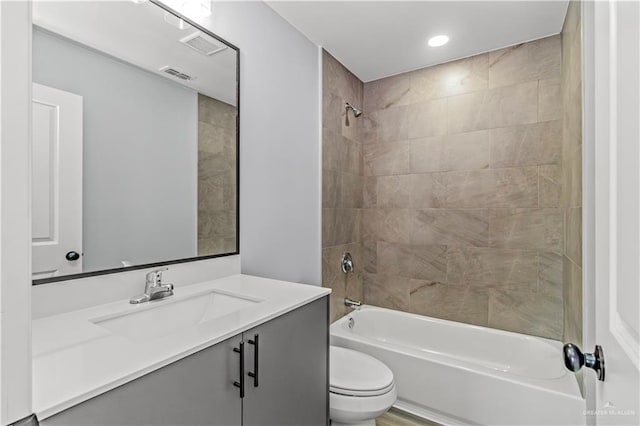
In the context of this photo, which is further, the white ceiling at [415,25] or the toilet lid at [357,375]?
the white ceiling at [415,25]

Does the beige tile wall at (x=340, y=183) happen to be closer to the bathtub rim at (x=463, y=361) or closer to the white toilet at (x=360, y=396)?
the bathtub rim at (x=463, y=361)

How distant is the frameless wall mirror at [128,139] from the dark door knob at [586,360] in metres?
1.36

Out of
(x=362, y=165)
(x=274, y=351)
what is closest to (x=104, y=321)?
(x=274, y=351)

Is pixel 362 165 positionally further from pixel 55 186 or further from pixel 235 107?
pixel 55 186

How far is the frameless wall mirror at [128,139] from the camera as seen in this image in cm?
107

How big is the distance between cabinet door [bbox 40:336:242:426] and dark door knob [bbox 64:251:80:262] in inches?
24.9

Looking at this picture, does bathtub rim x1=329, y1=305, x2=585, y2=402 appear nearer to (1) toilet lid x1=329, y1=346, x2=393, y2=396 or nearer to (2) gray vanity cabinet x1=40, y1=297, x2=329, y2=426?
(1) toilet lid x1=329, y1=346, x2=393, y2=396

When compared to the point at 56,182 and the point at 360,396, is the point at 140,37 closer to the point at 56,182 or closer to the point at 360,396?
the point at 56,182

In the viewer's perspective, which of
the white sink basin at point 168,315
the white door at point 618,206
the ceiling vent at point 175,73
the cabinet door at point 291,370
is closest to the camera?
the white door at point 618,206

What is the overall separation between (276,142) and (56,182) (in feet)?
3.63

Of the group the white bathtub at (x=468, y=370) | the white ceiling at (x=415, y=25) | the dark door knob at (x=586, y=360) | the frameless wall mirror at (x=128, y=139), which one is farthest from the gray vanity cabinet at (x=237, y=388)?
the white ceiling at (x=415, y=25)

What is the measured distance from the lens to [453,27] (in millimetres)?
2096

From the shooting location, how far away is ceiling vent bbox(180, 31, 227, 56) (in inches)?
58.9

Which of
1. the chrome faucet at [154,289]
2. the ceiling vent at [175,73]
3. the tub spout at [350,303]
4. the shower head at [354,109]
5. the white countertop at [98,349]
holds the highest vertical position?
the shower head at [354,109]
